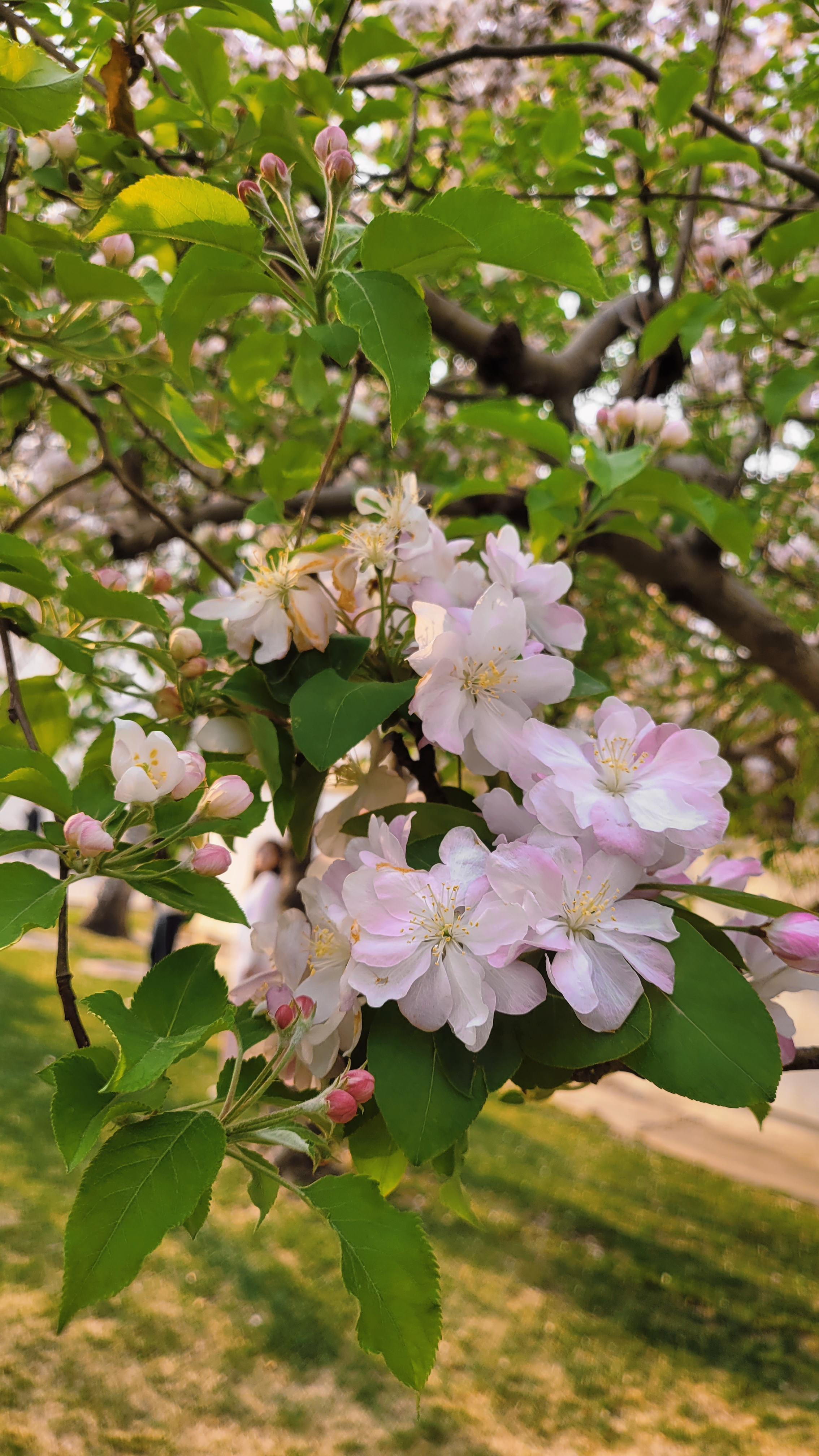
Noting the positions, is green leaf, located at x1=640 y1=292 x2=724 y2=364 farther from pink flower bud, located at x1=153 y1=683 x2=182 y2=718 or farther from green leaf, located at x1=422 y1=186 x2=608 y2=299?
pink flower bud, located at x1=153 y1=683 x2=182 y2=718

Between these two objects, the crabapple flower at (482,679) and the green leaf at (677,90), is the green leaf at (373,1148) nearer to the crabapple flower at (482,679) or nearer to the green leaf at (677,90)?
the crabapple flower at (482,679)

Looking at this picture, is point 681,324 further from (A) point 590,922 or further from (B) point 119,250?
(A) point 590,922

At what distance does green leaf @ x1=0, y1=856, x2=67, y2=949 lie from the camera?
42 cm

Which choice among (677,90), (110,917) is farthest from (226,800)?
(110,917)

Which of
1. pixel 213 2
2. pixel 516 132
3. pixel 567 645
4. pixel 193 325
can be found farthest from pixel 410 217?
pixel 516 132

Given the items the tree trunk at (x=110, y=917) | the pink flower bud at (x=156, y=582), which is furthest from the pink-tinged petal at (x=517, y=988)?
the tree trunk at (x=110, y=917)

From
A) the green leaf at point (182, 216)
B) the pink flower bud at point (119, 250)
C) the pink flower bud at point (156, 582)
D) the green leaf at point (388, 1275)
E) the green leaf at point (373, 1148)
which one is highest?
the green leaf at point (182, 216)

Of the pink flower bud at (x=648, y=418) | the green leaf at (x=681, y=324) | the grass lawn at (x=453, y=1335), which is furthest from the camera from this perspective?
the grass lawn at (x=453, y=1335)

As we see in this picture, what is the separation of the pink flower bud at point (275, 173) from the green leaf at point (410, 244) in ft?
0.43

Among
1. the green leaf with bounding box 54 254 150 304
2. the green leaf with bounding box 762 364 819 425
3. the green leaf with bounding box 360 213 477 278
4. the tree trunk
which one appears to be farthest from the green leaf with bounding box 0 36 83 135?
the tree trunk

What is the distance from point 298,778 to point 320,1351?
8.02 ft

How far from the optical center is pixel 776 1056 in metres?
0.44

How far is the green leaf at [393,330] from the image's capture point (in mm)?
462

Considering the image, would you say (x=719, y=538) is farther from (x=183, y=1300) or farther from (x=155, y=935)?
(x=155, y=935)
